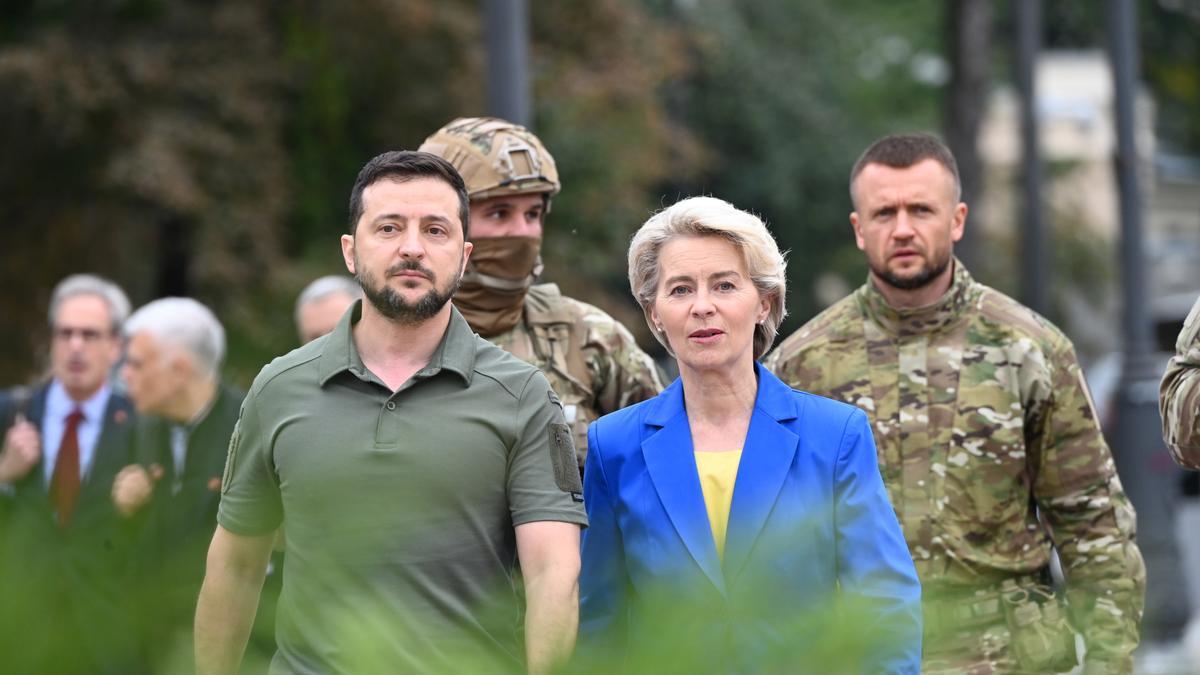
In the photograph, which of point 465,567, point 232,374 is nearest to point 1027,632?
point 465,567

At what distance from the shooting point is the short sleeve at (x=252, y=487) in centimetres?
330

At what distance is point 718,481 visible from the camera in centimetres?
342

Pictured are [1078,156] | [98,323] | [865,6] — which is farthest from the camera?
[1078,156]

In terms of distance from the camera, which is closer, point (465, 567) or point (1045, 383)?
point (465, 567)

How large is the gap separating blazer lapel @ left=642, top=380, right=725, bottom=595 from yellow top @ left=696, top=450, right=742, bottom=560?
3cm

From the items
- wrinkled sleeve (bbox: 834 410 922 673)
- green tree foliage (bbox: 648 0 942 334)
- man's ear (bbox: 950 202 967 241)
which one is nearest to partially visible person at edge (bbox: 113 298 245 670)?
wrinkled sleeve (bbox: 834 410 922 673)

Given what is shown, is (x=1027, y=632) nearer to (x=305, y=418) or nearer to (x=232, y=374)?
(x=305, y=418)

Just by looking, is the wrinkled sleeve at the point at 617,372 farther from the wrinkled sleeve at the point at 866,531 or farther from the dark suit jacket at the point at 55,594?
the dark suit jacket at the point at 55,594

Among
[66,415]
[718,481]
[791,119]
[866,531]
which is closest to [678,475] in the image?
[718,481]

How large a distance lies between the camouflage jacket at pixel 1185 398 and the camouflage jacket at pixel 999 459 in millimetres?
668

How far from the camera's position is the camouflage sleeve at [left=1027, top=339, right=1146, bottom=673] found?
444cm

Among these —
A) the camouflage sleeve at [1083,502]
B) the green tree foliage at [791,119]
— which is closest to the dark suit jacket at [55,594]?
the camouflage sleeve at [1083,502]

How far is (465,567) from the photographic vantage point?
10.4ft

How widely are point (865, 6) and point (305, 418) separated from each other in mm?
38468
